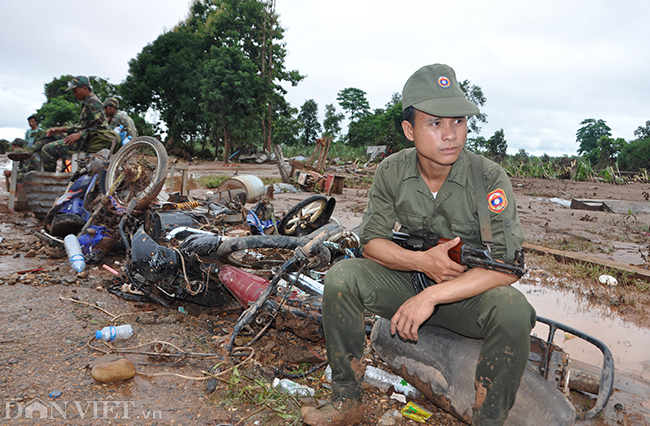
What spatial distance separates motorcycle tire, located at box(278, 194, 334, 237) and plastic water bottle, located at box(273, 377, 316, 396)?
1.50 metres

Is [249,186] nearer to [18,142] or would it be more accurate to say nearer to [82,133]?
[82,133]

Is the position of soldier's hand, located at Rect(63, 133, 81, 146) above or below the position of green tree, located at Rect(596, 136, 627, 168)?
below

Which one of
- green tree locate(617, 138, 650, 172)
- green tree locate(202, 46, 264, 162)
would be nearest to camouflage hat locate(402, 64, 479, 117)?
green tree locate(202, 46, 264, 162)

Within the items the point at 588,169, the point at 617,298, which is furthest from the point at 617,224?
the point at 588,169

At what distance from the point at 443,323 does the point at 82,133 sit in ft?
22.8

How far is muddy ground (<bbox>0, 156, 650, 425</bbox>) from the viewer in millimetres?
1880

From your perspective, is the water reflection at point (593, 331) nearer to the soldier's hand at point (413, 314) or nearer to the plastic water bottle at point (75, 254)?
the soldier's hand at point (413, 314)

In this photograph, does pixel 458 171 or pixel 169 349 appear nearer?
pixel 458 171

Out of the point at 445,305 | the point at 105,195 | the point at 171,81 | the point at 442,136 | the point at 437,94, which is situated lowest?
the point at 445,305

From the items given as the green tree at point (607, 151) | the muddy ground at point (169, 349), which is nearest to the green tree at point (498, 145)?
the green tree at point (607, 151)

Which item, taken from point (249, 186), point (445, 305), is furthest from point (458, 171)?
point (249, 186)

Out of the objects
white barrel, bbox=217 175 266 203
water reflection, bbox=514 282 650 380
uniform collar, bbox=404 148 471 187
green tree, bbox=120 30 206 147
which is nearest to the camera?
uniform collar, bbox=404 148 471 187

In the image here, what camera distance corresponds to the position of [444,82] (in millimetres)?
1950
